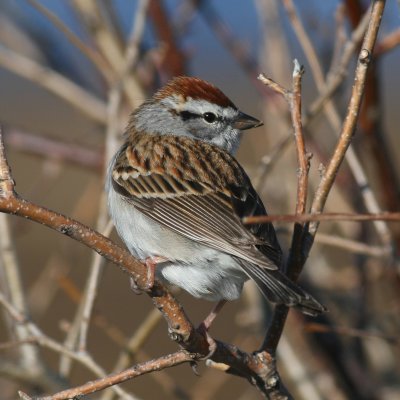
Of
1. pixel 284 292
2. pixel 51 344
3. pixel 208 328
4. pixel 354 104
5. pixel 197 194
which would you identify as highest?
pixel 354 104

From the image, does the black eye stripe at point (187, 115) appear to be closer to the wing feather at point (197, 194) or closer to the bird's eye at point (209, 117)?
the bird's eye at point (209, 117)

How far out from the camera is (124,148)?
491 cm

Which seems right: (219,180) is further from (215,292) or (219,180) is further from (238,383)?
(238,383)

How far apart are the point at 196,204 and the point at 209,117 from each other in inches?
40.1

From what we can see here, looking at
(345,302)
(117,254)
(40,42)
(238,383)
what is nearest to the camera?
(117,254)

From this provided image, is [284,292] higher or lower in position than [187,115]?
lower

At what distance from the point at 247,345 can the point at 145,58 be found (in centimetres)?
254

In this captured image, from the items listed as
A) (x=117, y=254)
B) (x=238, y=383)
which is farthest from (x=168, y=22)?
(x=238, y=383)

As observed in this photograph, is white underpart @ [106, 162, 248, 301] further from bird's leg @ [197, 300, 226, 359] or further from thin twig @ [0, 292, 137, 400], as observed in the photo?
thin twig @ [0, 292, 137, 400]

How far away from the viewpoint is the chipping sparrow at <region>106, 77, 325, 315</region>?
380 cm

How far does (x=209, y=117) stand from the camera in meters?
5.04

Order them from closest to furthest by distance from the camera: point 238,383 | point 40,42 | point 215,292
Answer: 1. point 215,292
2. point 40,42
3. point 238,383

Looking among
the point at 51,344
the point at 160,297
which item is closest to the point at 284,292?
the point at 160,297

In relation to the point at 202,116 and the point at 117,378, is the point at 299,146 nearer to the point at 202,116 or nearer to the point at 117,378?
the point at 117,378
